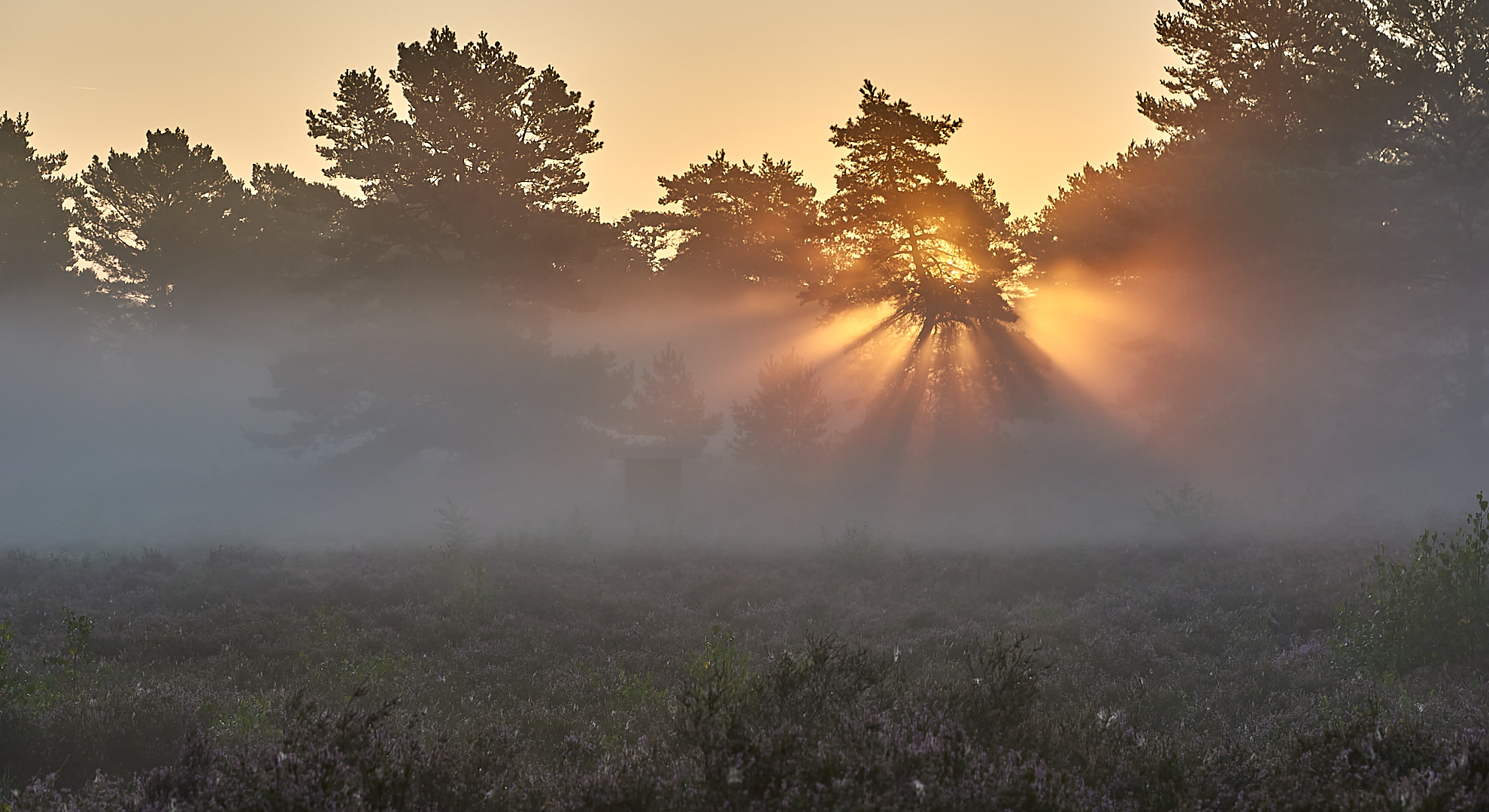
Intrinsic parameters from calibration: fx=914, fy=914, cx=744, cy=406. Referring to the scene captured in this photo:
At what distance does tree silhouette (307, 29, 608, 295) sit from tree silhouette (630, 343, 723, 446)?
6148mm

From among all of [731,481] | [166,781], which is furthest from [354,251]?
[166,781]

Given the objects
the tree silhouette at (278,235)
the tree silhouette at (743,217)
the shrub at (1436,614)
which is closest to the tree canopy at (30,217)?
the tree silhouette at (278,235)

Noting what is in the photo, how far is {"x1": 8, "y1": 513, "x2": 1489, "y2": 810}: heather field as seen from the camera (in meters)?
4.53

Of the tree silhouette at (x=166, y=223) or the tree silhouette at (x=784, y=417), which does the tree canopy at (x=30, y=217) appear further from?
the tree silhouette at (x=784, y=417)

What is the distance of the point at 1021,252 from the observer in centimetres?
3509

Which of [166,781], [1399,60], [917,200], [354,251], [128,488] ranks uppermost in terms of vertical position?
[1399,60]

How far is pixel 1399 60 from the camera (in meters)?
28.9

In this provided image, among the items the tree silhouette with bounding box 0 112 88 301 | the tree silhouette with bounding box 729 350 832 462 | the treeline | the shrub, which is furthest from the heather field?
the tree silhouette with bounding box 0 112 88 301

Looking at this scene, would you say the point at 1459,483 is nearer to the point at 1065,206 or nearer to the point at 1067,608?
the point at 1065,206

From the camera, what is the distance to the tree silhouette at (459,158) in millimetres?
33844

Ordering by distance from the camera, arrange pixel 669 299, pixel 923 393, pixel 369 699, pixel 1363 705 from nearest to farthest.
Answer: pixel 1363 705 → pixel 369 699 → pixel 923 393 → pixel 669 299

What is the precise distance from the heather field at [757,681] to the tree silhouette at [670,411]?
18021 millimetres

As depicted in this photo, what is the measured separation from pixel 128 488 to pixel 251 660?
41.7m

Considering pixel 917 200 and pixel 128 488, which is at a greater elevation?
pixel 917 200
